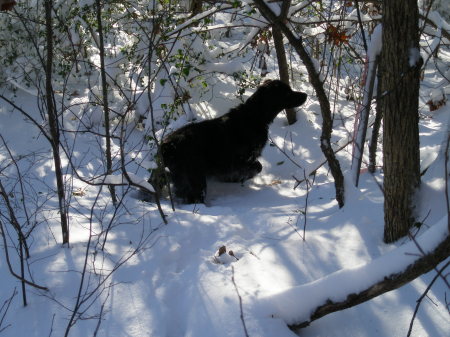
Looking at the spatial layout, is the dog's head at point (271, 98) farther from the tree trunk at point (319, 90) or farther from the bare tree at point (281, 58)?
the tree trunk at point (319, 90)

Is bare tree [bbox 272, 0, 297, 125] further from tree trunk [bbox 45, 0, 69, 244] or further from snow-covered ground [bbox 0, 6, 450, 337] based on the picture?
tree trunk [bbox 45, 0, 69, 244]

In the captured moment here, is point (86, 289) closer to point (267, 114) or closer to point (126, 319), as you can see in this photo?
point (126, 319)

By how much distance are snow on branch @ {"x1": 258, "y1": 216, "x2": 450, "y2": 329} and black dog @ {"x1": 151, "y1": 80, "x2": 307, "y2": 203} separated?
2.73 metres

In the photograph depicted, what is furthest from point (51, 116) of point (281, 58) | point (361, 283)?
point (281, 58)

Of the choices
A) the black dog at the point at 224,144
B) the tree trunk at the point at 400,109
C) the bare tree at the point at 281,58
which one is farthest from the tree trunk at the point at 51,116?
the bare tree at the point at 281,58

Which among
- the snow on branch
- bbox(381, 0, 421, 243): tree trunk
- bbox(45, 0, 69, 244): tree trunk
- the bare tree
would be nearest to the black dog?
the bare tree

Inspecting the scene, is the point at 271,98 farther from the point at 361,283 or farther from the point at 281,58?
the point at 361,283

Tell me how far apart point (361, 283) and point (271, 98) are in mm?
3713

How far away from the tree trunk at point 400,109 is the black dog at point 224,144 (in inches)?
101

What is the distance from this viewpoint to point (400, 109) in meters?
2.42

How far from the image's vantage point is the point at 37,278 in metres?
2.72

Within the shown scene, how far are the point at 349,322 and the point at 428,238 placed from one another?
673 millimetres

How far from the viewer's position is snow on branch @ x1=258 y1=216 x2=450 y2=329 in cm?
171

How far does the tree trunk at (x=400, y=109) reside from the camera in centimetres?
234
